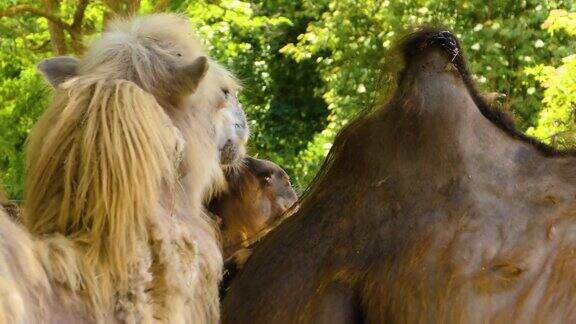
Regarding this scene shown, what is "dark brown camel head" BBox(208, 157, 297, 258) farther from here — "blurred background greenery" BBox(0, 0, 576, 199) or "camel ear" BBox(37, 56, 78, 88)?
"blurred background greenery" BBox(0, 0, 576, 199)

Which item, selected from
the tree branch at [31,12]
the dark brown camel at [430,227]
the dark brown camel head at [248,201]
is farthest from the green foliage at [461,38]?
the dark brown camel at [430,227]

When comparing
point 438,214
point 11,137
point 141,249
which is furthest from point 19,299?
point 11,137

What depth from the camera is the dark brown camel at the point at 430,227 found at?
343cm

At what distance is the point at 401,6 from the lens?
15008 mm

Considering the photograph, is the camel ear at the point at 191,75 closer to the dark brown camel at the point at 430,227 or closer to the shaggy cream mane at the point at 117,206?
the shaggy cream mane at the point at 117,206

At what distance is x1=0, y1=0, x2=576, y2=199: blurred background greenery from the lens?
36.0 ft

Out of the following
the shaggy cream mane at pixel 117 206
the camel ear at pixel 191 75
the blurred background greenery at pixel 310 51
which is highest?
the camel ear at pixel 191 75

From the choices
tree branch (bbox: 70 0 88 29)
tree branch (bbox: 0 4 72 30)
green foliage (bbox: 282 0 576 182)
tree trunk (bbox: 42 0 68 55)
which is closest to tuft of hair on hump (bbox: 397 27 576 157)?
tree branch (bbox: 70 0 88 29)

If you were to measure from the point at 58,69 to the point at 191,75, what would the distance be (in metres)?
0.55

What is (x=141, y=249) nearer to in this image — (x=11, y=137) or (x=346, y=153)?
(x=346, y=153)

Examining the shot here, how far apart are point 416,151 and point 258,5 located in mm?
14857

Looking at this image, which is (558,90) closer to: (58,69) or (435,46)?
(435,46)

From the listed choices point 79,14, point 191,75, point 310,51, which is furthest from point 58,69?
point 310,51

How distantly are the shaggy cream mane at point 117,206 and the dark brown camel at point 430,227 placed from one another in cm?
33
